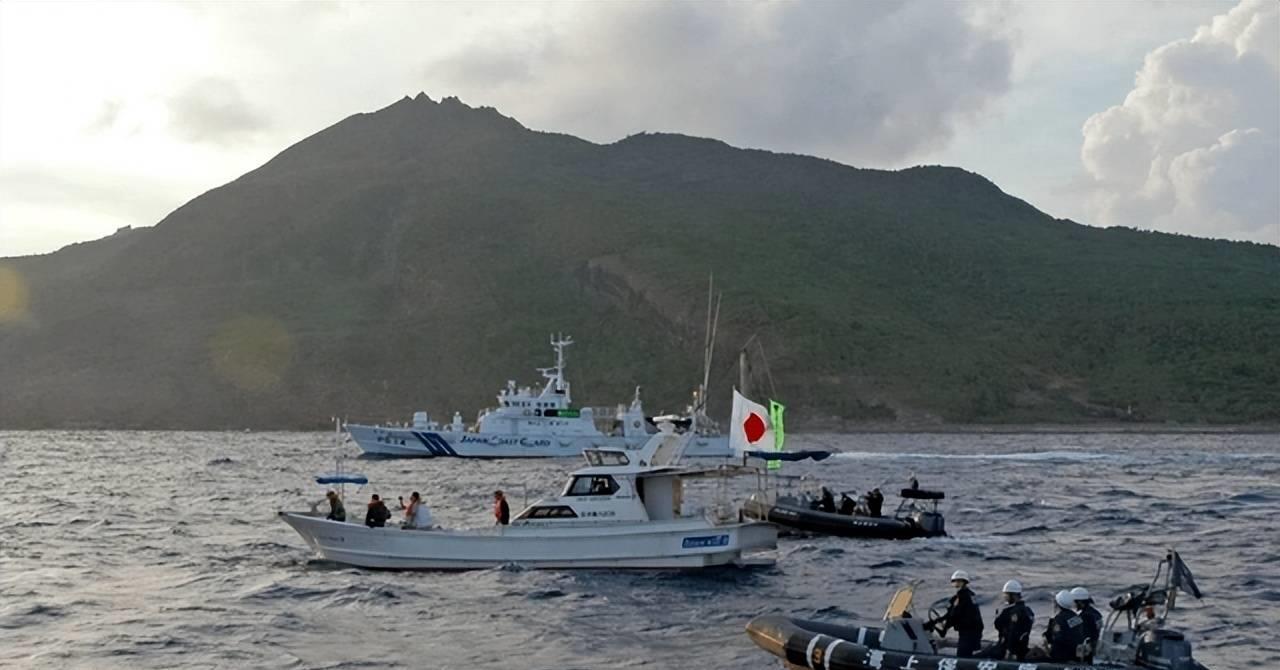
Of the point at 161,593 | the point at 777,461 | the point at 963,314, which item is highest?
the point at 963,314

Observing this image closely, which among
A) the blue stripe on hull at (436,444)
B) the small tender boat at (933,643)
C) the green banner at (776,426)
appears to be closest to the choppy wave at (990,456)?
the blue stripe on hull at (436,444)

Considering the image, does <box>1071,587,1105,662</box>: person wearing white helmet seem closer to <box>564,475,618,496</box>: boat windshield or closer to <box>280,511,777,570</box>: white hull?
<box>280,511,777,570</box>: white hull

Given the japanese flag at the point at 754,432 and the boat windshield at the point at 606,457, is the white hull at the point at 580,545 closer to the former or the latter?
the boat windshield at the point at 606,457

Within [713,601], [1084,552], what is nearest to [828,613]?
[713,601]

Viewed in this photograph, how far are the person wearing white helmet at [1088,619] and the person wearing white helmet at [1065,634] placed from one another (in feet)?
0.36

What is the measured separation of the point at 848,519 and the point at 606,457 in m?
10.4

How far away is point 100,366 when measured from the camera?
169 metres

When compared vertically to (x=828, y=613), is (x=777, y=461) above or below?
above

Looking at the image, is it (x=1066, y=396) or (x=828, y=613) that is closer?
(x=828, y=613)

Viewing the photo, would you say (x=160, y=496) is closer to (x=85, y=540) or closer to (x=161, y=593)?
(x=85, y=540)

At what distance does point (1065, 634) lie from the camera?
1903 cm

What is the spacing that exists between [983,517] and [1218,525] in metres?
7.75

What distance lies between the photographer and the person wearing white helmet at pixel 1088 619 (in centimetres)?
1908

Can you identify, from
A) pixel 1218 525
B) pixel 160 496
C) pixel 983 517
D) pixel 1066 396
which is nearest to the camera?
pixel 1218 525
